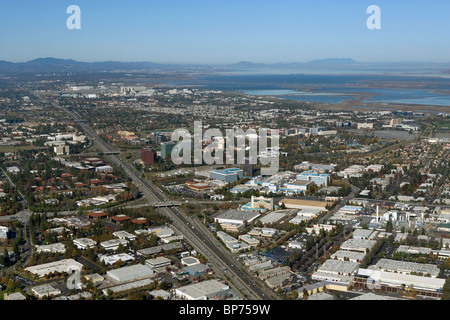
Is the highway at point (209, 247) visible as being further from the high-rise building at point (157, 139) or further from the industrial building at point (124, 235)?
the high-rise building at point (157, 139)

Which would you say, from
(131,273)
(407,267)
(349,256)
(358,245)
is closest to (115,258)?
(131,273)

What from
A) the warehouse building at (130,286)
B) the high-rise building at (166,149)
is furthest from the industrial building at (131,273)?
the high-rise building at (166,149)

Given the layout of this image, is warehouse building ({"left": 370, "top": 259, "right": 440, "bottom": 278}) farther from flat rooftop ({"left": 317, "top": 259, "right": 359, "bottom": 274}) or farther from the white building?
the white building

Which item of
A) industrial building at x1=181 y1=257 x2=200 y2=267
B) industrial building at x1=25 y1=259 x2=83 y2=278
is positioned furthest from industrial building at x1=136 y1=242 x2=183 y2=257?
industrial building at x1=25 y1=259 x2=83 y2=278

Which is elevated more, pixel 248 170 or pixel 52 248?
pixel 248 170

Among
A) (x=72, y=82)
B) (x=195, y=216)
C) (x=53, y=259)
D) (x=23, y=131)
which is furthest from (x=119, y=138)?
(x=72, y=82)

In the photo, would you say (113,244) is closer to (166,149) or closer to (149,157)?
(149,157)
